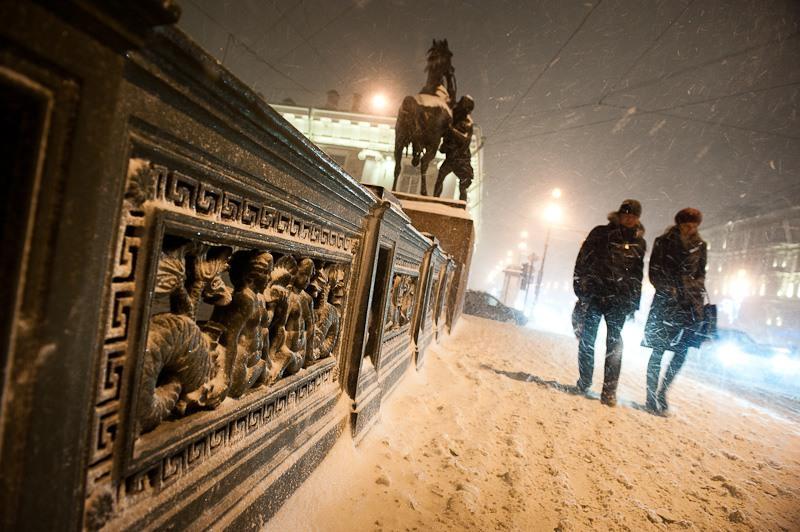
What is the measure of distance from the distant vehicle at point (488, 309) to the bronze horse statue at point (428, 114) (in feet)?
31.7

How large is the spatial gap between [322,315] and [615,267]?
11.4 feet

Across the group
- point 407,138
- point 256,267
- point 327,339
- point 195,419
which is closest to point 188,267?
point 256,267

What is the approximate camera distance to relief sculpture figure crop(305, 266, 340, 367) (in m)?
1.66

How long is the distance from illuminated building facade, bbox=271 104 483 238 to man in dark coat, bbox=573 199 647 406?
20.2 meters

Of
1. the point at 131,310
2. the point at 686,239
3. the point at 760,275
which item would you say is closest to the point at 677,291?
the point at 686,239

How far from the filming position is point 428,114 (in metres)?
7.14

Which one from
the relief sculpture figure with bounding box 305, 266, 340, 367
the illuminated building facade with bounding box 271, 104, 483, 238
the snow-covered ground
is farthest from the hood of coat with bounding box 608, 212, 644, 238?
the illuminated building facade with bounding box 271, 104, 483, 238

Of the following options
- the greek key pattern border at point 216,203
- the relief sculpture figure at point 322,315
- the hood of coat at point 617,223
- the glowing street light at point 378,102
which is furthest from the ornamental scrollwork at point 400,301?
the glowing street light at point 378,102

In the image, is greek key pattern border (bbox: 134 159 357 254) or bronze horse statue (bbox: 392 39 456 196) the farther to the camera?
bronze horse statue (bbox: 392 39 456 196)

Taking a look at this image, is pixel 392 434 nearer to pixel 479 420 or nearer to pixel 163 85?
pixel 479 420

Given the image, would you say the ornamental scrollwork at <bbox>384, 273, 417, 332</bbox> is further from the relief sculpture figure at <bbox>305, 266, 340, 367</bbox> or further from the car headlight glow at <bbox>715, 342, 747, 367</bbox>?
the car headlight glow at <bbox>715, 342, 747, 367</bbox>

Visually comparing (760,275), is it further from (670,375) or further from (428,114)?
(670,375)

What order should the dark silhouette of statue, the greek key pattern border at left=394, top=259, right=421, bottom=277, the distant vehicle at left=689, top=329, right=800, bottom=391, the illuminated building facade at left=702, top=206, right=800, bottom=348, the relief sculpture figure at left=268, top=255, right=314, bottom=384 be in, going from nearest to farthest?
the relief sculpture figure at left=268, top=255, right=314, bottom=384 → the greek key pattern border at left=394, top=259, right=421, bottom=277 → the dark silhouette of statue → the distant vehicle at left=689, top=329, right=800, bottom=391 → the illuminated building facade at left=702, top=206, right=800, bottom=348

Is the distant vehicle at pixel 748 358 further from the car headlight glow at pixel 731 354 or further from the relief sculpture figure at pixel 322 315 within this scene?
the relief sculpture figure at pixel 322 315
